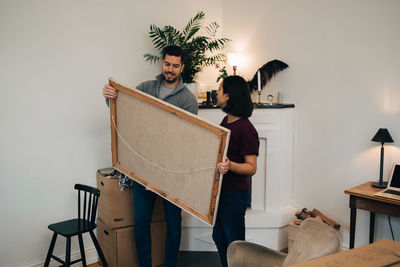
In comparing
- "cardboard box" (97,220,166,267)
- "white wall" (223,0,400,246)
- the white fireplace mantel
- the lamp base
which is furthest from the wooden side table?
"cardboard box" (97,220,166,267)

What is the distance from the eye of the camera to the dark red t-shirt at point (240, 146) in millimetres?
1938

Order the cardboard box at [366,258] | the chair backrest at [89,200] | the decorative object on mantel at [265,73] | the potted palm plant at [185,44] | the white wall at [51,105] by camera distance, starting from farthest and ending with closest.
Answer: the decorative object on mantel at [265,73], the potted palm plant at [185,44], the white wall at [51,105], the chair backrest at [89,200], the cardboard box at [366,258]

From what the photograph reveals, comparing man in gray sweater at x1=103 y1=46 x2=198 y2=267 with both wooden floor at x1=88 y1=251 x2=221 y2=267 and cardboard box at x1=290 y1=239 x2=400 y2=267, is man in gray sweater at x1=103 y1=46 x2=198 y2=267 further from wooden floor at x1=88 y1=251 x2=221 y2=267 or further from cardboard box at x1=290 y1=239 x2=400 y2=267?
cardboard box at x1=290 y1=239 x2=400 y2=267

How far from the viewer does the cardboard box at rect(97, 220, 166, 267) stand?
102 inches

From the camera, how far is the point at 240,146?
1963 mm

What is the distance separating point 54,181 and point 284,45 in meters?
2.37

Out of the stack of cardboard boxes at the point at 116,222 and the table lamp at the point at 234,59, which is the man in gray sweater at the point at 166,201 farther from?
the table lamp at the point at 234,59

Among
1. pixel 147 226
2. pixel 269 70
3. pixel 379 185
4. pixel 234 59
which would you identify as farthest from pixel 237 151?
pixel 234 59

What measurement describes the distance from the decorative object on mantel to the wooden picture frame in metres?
1.52

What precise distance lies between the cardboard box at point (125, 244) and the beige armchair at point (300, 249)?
1.15 meters

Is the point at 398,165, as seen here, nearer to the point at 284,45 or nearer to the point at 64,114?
the point at 284,45

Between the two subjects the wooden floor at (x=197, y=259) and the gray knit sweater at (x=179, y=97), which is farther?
the wooden floor at (x=197, y=259)

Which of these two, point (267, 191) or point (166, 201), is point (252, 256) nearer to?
point (166, 201)

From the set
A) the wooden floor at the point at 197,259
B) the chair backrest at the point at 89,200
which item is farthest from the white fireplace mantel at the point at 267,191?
the chair backrest at the point at 89,200
